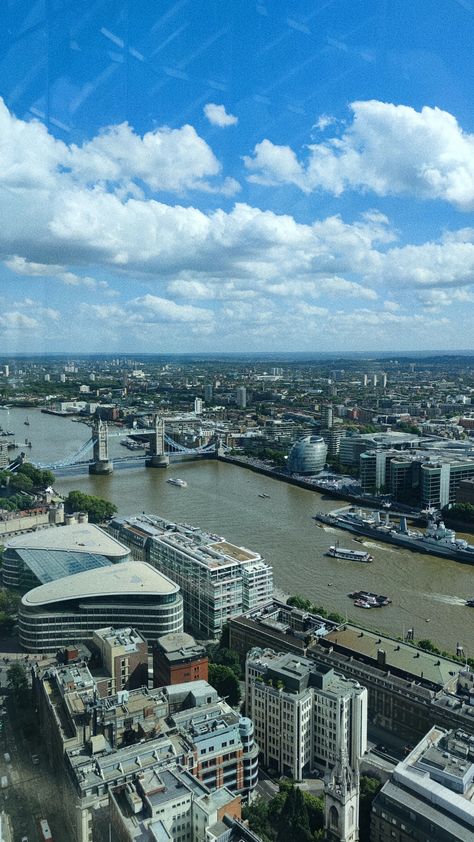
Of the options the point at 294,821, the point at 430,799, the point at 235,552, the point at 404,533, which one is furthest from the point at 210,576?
the point at 404,533

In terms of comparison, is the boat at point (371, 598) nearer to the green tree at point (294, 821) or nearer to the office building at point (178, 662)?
the office building at point (178, 662)

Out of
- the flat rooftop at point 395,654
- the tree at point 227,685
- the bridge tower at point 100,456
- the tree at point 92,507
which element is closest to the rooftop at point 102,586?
the tree at point 227,685

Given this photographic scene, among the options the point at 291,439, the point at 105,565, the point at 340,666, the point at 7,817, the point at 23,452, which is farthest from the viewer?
the point at 291,439

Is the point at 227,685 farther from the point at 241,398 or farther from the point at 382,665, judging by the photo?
the point at 241,398

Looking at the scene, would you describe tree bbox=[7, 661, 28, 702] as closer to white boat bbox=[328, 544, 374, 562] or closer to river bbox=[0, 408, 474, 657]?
river bbox=[0, 408, 474, 657]

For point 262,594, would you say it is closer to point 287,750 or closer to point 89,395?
point 287,750

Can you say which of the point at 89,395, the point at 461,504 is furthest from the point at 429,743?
the point at 89,395
